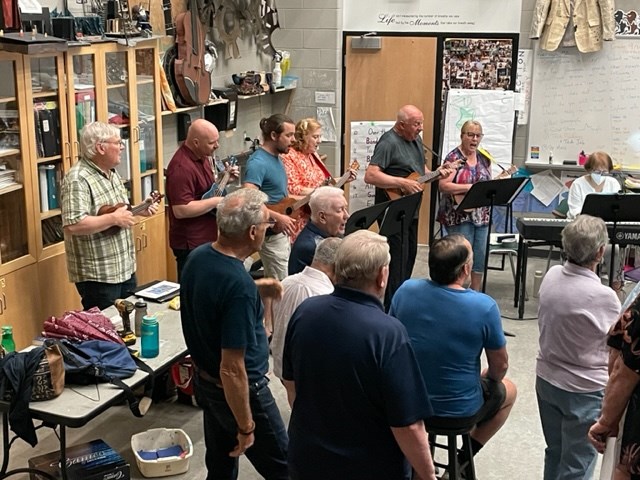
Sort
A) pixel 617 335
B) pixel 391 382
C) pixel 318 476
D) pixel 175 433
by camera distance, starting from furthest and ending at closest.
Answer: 1. pixel 175 433
2. pixel 318 476
3. pixel 391 382
4. pixel 617 335

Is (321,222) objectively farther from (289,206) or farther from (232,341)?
(232,341)

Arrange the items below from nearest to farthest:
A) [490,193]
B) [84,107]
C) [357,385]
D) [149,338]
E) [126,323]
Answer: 1. [357,385]
2. [149,338]
3. [126,323]
4. [84,107]
5. [490,193]

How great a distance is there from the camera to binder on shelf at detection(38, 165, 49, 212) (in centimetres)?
486

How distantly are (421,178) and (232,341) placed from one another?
3.45m

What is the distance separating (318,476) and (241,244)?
92 cm

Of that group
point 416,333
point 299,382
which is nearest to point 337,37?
point 416,333

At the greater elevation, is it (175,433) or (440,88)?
(440,88)

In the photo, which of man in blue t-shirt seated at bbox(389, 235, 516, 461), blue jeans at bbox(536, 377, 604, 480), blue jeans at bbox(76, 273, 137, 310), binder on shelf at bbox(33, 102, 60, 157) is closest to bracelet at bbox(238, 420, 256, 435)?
man in blue t-shirt seated at bbox(389, 235, 516, 461)

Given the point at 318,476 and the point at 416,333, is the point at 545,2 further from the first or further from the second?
the point at 318,476

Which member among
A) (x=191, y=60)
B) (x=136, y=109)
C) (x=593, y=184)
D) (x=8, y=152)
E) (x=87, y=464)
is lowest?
(x=87, y=464)

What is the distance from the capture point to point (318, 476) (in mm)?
2570

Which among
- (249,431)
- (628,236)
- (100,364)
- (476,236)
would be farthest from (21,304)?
(628,236)

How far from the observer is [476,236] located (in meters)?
6.12

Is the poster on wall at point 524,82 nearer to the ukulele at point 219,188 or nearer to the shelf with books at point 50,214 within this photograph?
the ukulele at point 219,188
